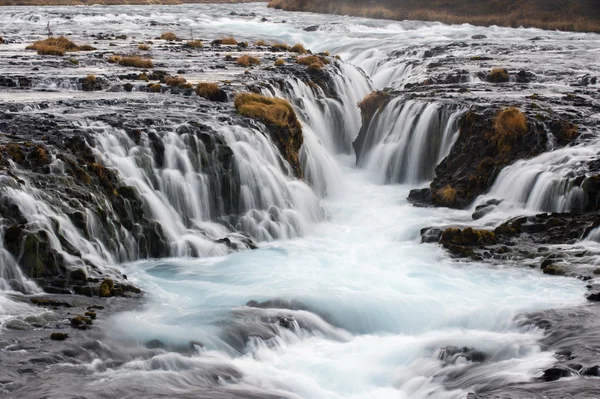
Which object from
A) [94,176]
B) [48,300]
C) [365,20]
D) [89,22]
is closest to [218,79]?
[94,176]

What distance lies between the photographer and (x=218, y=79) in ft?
110

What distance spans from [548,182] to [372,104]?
12.1m

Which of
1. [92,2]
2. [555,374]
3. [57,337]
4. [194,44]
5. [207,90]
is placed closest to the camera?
[555,374]

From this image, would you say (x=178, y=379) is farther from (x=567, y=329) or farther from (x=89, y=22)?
(x=89, y=22)

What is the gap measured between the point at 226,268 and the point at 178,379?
22.0 ft

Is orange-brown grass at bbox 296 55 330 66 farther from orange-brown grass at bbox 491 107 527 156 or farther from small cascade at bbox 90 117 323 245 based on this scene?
small cascade at bbox 90 117 323 245

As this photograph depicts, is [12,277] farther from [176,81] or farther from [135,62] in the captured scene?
[135,62]

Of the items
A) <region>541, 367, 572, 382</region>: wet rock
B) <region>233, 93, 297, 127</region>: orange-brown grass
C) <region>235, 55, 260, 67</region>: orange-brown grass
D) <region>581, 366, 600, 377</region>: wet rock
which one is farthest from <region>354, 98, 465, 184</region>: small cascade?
<region>581, 366, 600, 377</region>: wet rock

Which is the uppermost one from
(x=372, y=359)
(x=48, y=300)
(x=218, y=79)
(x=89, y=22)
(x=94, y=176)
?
(x=89, y=22)

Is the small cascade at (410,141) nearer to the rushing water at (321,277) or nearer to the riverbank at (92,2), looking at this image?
the rushing water at (321,277)

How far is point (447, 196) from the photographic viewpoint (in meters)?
25.7

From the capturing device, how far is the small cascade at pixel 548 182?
2248cm

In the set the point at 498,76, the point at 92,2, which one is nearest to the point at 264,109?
the point at 498,76

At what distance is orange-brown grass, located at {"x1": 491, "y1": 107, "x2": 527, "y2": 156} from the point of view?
2627 centimetres
